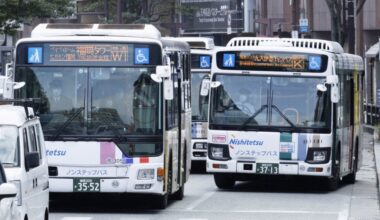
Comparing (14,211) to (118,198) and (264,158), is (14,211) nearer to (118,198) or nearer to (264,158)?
(118,198)

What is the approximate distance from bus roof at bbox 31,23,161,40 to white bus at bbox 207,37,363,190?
171 inches

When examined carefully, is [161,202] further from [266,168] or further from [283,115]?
[283,115]

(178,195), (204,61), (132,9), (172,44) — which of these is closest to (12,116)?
(172,44)

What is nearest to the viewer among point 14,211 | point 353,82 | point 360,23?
point 14,211

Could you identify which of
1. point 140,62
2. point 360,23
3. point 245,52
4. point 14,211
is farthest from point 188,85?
point 360,23

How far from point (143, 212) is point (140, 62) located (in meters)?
2.44

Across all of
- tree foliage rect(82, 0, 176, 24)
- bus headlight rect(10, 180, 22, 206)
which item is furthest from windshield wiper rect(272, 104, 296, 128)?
tree foliage rect(82, 0, 176, 24)

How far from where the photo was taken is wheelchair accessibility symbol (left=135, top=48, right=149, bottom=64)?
18766 mm

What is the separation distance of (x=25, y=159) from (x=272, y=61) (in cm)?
1116

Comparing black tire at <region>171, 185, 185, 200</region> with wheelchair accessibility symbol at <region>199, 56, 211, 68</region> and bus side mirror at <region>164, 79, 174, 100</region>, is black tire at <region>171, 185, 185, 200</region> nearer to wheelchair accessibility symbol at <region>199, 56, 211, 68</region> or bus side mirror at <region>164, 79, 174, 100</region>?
bus side mirror at <region>164, 79, 174, 100</region>

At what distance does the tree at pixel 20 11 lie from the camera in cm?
3725

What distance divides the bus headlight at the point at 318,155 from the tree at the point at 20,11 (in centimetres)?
1630

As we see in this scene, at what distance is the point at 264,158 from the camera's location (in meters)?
23.2

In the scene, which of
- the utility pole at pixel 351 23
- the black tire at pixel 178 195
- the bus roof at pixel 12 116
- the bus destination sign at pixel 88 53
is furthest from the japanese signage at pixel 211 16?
the bus roof at pixel 12 116
